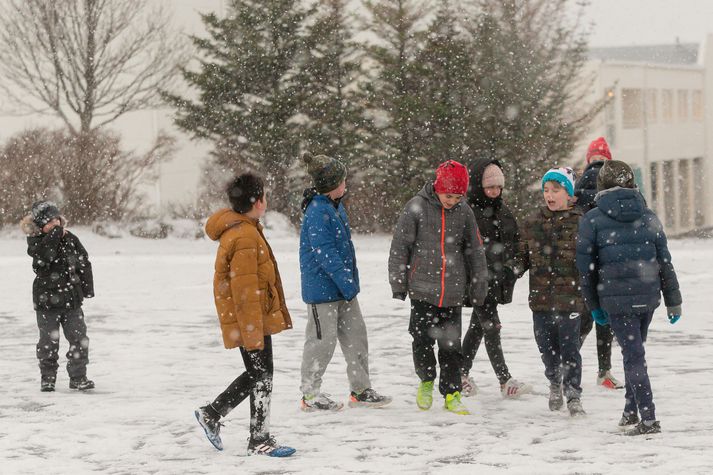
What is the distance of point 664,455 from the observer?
228 inches

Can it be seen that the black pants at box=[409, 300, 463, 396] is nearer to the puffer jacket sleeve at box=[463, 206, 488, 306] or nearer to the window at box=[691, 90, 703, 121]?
the puffer jacket sleeve at box=[463, 206, 488, 306]

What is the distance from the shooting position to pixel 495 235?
740cm

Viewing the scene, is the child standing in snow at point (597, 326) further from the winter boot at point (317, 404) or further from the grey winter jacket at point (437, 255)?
the winter boot at point (317, 404)

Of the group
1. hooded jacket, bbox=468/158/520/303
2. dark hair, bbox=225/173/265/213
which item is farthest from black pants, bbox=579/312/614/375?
dark hair, bbox=225/173/265/213

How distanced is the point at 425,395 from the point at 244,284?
179cm

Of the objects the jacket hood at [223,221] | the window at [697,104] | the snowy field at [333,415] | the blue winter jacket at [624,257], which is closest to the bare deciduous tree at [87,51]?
the snowy field at [333,415]

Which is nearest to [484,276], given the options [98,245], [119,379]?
[119,379]

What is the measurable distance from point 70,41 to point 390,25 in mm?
8176

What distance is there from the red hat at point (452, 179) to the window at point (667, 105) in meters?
43.8

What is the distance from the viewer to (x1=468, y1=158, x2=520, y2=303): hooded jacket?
24.1ft

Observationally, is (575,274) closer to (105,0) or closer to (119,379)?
(119,379)

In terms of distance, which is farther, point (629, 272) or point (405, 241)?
point (405, 241)

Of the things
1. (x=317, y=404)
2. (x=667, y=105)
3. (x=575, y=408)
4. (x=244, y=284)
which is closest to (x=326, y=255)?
(x=317, y=404)

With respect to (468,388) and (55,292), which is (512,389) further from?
(55,292)
